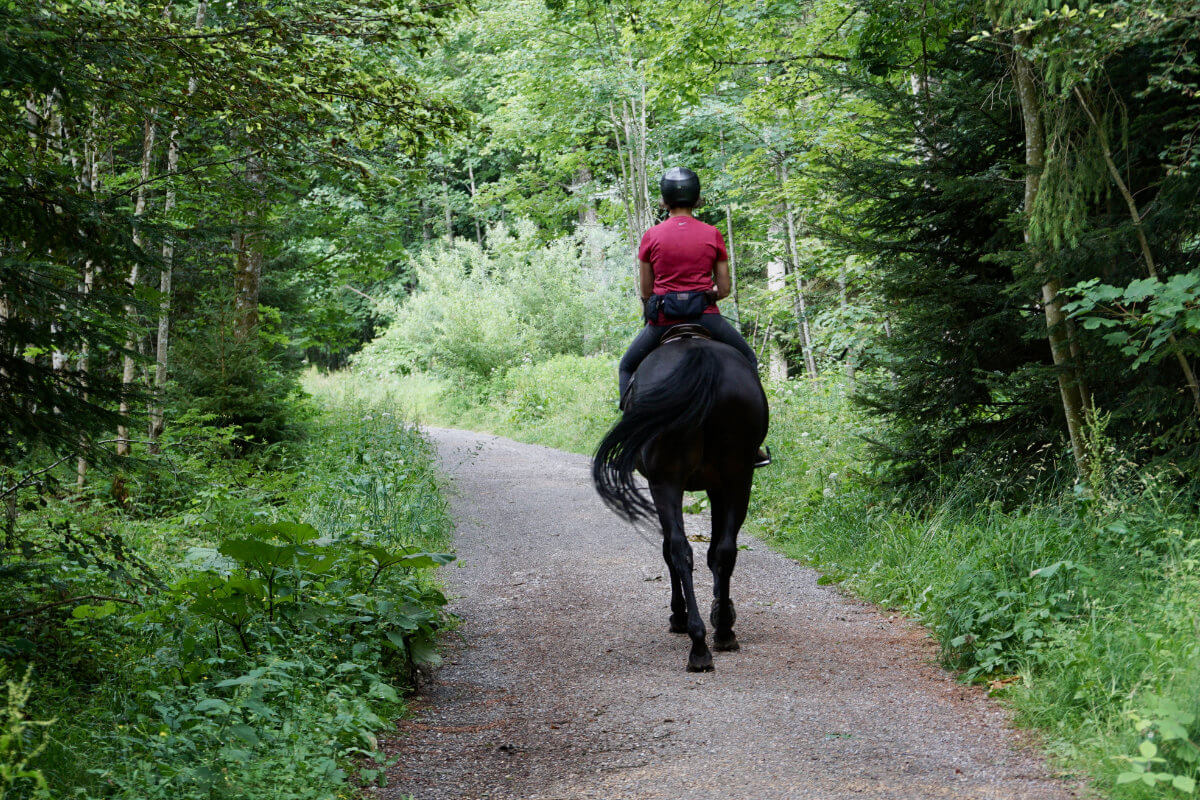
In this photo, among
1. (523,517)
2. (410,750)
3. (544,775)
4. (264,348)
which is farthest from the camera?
(264,348)

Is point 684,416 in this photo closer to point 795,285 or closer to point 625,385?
point 625,385

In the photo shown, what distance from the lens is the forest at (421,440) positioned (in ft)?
14.5

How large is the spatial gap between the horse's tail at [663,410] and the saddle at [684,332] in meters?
0.28

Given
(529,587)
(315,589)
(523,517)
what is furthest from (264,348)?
(315,589)

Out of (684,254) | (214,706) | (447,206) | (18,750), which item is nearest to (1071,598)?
(684,254)

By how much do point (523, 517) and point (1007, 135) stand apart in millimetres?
6966

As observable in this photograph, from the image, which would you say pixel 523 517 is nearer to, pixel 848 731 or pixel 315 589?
pixel 315 589

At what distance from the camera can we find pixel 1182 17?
4.83 m

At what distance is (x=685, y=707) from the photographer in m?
5.09

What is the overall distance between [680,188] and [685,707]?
345 cm

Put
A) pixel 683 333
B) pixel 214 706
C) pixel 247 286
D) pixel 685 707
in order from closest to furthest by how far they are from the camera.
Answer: pixel 214 706, pixel 685 707, pixel 683 333, pixel 247 286

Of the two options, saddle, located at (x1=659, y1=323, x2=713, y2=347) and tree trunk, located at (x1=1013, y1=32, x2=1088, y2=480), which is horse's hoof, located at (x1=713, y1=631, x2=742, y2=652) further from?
tree trunk, located at (x1=1013, y1=32, x2=1088, y2=480)

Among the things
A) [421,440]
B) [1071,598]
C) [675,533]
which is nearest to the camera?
[1071,598]

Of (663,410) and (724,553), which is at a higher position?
(663,410)
